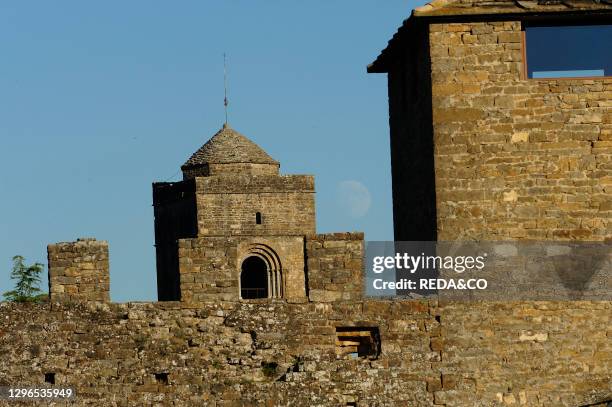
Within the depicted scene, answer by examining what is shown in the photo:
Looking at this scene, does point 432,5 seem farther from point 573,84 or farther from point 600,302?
point 600,302

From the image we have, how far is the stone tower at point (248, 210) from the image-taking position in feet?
200

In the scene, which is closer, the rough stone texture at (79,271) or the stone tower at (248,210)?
the rough stone texture at (79,271)

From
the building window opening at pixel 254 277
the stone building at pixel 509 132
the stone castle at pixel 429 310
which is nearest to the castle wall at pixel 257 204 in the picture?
the building window opening at pixel 254 277

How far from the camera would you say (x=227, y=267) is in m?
19.9

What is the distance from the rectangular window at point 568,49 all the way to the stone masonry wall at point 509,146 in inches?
9.4

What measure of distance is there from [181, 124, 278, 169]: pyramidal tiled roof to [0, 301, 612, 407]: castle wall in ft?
137

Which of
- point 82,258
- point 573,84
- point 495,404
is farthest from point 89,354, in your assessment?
point 573,84

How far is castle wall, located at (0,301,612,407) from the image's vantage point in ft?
64.5

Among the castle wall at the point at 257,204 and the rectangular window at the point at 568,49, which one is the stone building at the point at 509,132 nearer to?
the rectangular window at the point at 568,49

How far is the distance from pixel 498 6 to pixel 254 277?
42.1 metres

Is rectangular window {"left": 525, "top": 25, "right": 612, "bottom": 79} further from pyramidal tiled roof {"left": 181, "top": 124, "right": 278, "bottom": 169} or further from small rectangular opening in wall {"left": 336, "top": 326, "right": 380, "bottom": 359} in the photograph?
pyramidal tiled roof {"left": 181, "top": 124, "right": 278, "bottom": 169}

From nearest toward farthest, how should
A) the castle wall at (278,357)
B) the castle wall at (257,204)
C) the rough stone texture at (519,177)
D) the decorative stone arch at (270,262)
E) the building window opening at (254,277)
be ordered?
the castle wall at (278,357) → the rough stone texture at (519,177) → the castle wall at (257,204) → the decorative stone arch at (270,262) → the building window opening at (254,277)

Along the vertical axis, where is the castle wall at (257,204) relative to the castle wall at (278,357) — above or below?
above

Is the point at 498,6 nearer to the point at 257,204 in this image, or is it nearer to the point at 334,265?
the point at 334,265
